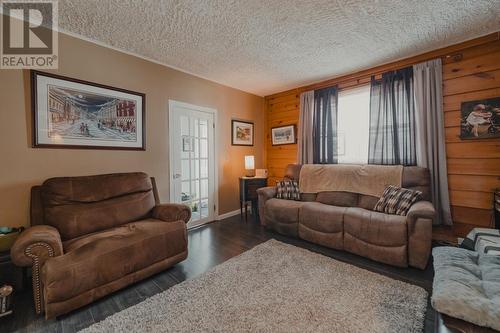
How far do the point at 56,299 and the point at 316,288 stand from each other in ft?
6.51

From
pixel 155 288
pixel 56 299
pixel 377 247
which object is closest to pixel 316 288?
pixel 377 247

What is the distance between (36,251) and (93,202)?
74cm

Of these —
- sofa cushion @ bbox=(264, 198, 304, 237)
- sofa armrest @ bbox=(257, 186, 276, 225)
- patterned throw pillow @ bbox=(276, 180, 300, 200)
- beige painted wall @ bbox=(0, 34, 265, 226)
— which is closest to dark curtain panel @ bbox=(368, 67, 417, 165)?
patterned throw pillow @ bbox=(276, 180, 300, 200)

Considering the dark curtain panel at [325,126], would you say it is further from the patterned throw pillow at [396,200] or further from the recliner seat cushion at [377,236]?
the recliner seat cushion at [377,236]

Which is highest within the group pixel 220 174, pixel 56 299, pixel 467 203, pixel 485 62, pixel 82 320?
pixel 485 62

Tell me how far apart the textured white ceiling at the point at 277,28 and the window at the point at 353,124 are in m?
0.49

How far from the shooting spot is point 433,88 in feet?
8.88

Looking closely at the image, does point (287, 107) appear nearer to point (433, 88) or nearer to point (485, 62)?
point (433, 88)

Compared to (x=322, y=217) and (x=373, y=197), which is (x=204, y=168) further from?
(x=373, y=197)

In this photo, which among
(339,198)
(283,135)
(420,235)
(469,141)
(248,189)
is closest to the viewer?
(420,235)

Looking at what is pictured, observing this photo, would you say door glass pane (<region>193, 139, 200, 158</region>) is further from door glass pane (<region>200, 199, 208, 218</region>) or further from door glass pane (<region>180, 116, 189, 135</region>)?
door glass pane (<region>200, 199, 208, 218</region>)

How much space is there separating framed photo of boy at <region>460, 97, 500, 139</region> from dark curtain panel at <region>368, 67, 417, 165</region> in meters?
0.49

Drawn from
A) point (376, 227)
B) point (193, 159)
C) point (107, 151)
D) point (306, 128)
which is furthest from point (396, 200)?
point (107, 151)

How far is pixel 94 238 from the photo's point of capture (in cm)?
185
